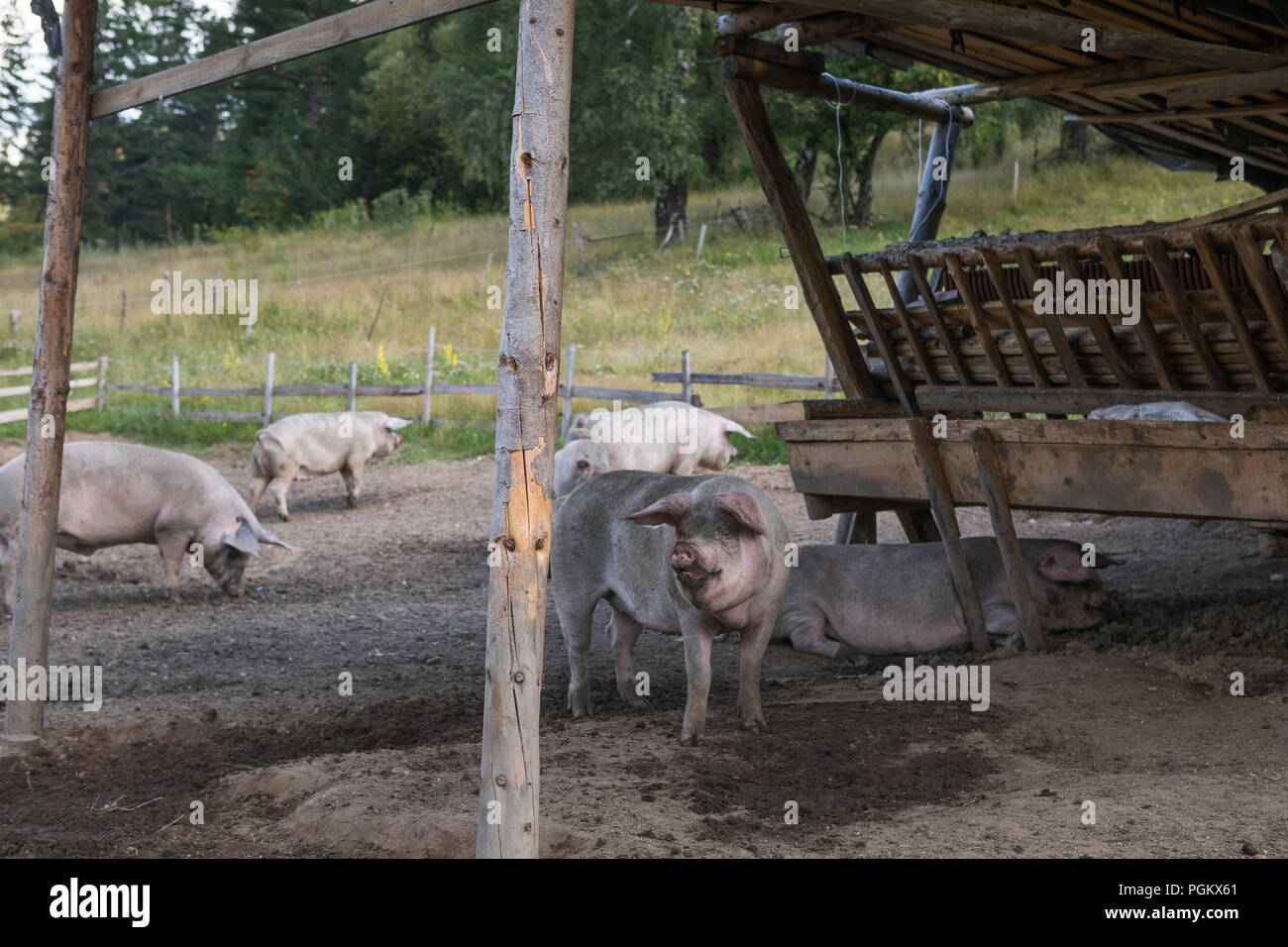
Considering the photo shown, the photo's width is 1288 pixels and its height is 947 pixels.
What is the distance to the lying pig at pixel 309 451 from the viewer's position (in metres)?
13.7

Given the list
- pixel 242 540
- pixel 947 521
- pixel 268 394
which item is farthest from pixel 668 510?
pixel 268 394

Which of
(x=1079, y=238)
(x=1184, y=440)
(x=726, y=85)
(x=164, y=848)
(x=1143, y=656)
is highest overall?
(x=726, y=85)

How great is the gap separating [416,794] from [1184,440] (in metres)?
4.00

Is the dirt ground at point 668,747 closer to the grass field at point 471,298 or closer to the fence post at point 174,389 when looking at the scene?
the grass field at point 471,298

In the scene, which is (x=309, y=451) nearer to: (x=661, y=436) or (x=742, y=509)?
(x=661, y=436)

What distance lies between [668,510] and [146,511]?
6.08m

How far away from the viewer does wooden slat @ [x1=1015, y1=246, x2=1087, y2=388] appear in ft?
21.8

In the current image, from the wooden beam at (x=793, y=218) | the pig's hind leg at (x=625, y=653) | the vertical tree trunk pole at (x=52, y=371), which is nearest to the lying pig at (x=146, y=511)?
the vertical tree trunk pole at (x=52, y=371)

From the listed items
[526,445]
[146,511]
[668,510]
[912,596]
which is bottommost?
[912,596]

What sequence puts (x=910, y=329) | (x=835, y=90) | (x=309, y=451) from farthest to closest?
(x=309, y=451)
(x=835, y=90)
(x=910, y=329)

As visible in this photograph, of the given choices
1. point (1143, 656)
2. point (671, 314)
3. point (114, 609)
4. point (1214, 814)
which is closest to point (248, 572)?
point (114, 609)

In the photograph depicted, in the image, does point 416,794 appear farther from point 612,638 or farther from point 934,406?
point 934,406

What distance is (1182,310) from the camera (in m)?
6.18
